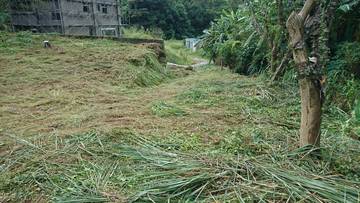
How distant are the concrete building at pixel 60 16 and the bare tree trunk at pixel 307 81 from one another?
384 inches

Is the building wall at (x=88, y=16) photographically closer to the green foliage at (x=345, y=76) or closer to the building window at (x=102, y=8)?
the building window at (x=102, y=8)

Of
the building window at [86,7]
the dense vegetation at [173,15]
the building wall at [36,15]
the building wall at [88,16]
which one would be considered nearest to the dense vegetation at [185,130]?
the building wall at [36,15]

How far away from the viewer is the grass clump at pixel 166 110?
328 cm

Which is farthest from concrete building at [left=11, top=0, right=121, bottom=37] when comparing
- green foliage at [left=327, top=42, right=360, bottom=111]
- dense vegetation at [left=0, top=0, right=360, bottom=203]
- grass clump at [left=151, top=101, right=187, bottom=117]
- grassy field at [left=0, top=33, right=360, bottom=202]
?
green foliage at [left=327, top=42, right=360, bottom=111]

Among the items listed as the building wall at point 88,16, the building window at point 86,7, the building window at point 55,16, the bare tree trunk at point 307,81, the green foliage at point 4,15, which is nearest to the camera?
the bare tree trunk at point 307,81

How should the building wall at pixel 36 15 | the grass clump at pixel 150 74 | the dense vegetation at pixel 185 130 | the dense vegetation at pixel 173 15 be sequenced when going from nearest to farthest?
the dense vegetation at pixel 185 130 → the grass clump at pixel 150 74 → the building wall at pixel 36 15 → the dense vegetation at pixel 173 15

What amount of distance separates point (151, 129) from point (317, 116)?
1.35m

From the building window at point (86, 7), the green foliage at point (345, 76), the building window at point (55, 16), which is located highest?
the building window at point (86, 7)

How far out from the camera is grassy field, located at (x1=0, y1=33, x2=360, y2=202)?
176 centimetres

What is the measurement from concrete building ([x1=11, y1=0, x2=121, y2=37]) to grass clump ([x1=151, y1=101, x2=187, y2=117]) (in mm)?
8168

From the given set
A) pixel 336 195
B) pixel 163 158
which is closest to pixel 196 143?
pixel 163 158

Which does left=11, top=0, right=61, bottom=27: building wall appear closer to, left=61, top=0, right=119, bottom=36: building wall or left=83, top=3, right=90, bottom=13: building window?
left=61, top=0, right=119, bottom=36: building wall

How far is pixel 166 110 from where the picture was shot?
3.37 m

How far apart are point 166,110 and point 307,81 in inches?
65.9
